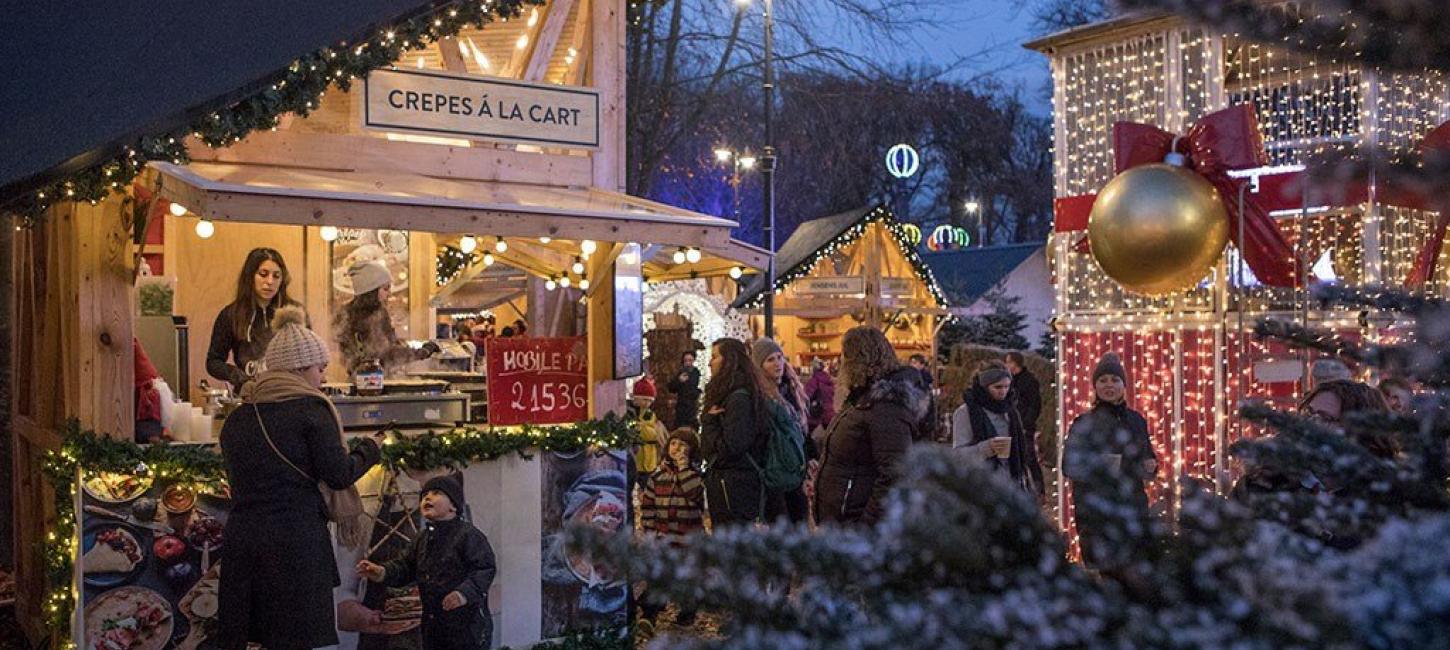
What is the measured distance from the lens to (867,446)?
7066 mm

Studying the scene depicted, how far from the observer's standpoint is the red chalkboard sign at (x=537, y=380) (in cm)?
812

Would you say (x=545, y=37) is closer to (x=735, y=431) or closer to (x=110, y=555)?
(x=735, y=431)

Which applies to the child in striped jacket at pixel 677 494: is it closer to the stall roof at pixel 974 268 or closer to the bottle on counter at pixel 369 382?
the bottle on counter at pixel 369 382

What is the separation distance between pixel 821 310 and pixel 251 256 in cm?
1812

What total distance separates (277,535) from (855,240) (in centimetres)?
2051

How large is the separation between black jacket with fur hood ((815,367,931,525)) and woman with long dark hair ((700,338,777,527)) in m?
0.96

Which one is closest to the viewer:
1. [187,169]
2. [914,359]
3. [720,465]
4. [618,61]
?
[187,169]

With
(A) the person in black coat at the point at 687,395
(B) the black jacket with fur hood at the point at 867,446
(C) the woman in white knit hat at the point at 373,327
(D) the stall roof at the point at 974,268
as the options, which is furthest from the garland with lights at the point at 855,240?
(B) the black jacket with fur hood at the point at 867,446

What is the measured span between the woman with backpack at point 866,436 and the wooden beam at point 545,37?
9.54 ft

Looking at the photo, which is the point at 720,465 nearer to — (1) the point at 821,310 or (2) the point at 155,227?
(2) the point at 155,227

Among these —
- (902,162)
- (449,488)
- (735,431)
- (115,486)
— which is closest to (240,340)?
(115,486)

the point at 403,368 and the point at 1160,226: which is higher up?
the point at 1160,226

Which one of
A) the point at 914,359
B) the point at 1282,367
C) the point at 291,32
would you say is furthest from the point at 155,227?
the point at 914,359

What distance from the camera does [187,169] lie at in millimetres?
6973
